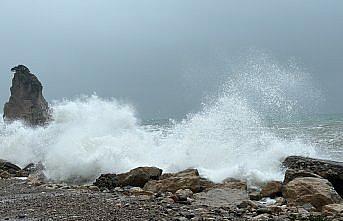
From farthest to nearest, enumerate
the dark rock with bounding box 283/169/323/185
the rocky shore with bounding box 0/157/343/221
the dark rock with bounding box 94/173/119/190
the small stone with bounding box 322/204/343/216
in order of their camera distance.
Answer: the dark rock with bounding box 94/173/119/190, the dark rock with bounding box 283/169/323/185, the small stone with bounding box 322/204/343/216, the rocky shore with bounding box 0/157/343/221

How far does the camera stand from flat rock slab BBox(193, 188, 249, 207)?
817 cm

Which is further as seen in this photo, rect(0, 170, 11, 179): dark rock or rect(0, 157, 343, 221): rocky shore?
rect(0, 170, 11, 179): dark rock

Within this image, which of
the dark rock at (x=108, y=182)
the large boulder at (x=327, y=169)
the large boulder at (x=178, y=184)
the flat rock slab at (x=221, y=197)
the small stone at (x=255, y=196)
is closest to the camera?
the flat rock slab at (x=221, y=197)

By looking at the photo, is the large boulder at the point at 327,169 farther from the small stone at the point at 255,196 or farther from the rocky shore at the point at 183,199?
the small stone at the point at 255,196

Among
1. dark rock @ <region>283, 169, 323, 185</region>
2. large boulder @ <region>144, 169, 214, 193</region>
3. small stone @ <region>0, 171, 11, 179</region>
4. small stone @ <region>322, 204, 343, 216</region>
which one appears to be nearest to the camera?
small stone @ <region>322, 204, 343, 216</region>

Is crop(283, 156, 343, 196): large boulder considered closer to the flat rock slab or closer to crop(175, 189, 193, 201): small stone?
the flat rock slab

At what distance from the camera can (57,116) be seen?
2119cm

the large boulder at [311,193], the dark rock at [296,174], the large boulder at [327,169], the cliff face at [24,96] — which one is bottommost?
the large boulder at [311,193]

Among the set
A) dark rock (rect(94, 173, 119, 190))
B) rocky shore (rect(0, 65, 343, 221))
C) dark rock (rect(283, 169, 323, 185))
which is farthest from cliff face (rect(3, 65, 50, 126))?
dark rock (rect(283, 169, 323, 185))

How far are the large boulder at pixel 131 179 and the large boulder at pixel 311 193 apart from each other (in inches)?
145

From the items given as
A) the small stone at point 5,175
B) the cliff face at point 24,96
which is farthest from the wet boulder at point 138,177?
the cliff face at point 24,96

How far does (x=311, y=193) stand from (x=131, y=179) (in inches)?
182

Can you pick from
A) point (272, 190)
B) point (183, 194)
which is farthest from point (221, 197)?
point (272, 190)

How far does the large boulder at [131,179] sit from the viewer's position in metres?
11.3
